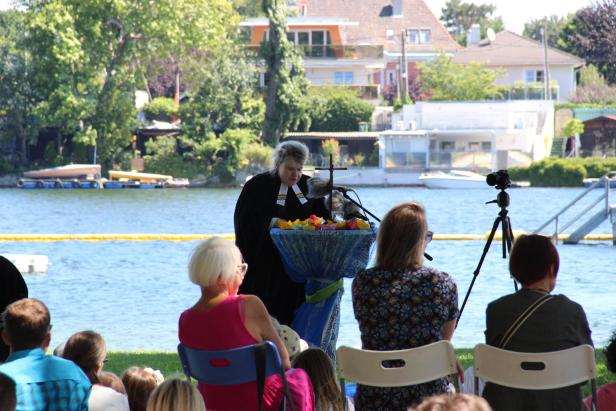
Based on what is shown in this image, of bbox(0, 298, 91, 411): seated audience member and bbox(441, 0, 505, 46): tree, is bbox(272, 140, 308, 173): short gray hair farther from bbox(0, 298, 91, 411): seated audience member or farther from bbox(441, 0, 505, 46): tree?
bbox(441, 0, 505, 46): tree

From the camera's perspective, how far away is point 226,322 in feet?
13.5

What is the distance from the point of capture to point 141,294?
1530 cm

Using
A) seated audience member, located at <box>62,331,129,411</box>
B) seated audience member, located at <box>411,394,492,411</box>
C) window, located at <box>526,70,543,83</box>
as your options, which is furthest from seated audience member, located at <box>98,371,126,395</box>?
window, located at <box>526,70,543,83</box>

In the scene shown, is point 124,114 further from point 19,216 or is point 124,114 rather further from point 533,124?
point 533,124

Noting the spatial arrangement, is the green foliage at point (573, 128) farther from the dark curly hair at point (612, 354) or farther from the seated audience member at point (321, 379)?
the dark curly hair at point (612, 354)

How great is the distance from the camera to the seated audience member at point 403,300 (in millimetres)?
4254

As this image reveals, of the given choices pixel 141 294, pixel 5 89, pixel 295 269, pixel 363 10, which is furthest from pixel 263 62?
pixel 295 269

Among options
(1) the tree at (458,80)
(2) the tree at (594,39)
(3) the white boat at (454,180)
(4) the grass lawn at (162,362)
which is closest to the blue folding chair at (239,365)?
(4) the grass lawn at (162,362)

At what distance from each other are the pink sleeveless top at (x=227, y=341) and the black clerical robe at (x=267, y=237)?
1.95 m

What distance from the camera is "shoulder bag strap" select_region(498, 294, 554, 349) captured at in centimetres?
408

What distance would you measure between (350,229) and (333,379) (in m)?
1.34

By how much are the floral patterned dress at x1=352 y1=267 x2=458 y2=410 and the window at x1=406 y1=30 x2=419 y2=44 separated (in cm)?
7460

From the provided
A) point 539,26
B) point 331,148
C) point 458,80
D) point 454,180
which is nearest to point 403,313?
point 331,148

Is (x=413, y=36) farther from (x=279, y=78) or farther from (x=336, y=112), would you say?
(x=279, y=78)
